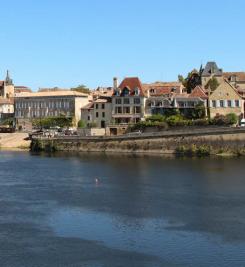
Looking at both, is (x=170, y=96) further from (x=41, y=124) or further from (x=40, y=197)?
(x=40, y=197)

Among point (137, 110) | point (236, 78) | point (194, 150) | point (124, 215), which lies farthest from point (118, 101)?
point (124, 215)

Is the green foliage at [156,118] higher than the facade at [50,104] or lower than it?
lower

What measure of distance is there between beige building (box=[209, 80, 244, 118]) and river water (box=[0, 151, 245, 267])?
902 inches

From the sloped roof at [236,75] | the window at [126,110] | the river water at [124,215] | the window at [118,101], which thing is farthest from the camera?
the sloped roof at [236,75]

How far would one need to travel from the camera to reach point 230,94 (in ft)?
319

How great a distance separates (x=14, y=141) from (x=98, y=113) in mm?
14772

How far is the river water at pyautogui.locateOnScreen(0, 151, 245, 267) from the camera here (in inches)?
1416

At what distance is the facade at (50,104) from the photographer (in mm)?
117312

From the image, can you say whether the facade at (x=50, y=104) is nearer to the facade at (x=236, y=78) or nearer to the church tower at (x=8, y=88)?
the facade at (x=236, y=78)

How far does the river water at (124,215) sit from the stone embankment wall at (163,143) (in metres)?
9.25

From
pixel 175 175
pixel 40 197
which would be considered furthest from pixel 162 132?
pixel 40 197

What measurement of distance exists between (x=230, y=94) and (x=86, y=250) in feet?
210

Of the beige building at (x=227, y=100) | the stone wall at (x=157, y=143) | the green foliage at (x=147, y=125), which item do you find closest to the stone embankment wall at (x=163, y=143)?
the stone wall at (x=157, y=143)

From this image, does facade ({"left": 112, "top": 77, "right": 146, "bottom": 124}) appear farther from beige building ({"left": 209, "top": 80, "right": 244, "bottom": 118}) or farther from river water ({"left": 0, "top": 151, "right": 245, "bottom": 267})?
river water ({"left": 0, "top": 151, "right": 245, "bottom": 267})
